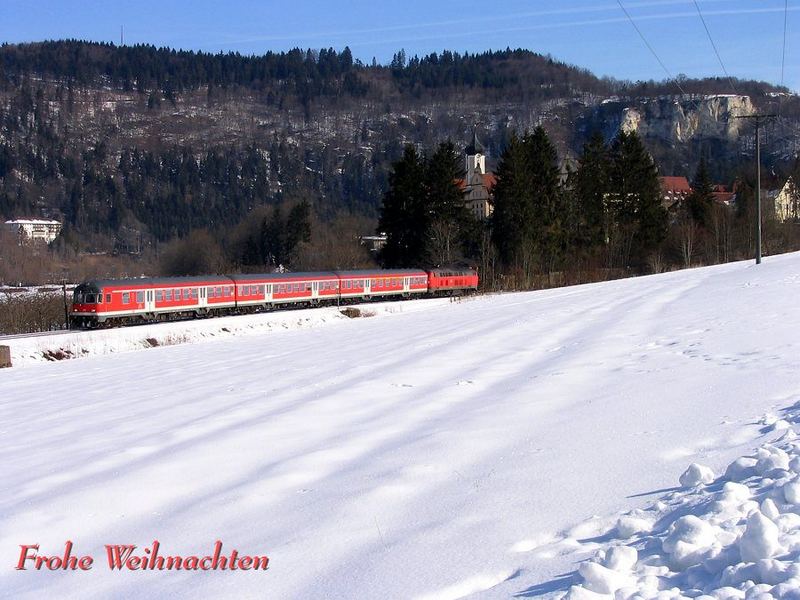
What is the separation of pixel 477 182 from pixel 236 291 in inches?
2856

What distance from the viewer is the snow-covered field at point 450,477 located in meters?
4.27

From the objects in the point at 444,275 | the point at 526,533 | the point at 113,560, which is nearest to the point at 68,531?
the point at 113,560

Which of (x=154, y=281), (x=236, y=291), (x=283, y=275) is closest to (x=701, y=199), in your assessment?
(x=283, y=275)

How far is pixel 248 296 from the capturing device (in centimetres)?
4369

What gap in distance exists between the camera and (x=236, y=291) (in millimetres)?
42906

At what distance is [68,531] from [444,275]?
50785mm

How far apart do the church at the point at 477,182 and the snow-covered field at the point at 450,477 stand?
76466 mm

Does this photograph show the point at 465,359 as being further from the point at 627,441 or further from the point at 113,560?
the point at 113,560

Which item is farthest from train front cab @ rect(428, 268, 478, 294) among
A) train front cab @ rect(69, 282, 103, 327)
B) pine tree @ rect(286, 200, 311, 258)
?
pine tree @ rect(286, 200, 311, 258)

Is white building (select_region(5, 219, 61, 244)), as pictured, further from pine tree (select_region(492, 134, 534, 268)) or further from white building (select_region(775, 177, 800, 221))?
white building (select_region(775, 177, 800, 221))

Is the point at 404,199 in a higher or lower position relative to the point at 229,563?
higher

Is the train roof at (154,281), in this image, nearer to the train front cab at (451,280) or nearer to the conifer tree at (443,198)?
the train front cab at (451,280)

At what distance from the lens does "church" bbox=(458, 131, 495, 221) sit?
334 ft

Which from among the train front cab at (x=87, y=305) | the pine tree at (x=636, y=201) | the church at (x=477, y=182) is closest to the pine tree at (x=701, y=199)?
the pine tree at (x=636, y=201)
